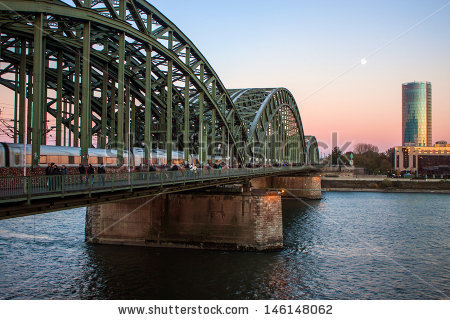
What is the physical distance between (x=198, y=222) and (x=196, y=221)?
0.56 ft

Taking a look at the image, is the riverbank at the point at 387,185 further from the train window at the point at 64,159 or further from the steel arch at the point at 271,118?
the train window at the point at 64,159

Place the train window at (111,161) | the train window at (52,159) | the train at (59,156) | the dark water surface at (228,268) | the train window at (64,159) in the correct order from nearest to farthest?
1. the dark water surface at (228,268)
2. the train at (59,156)
3. the train window at (52,159)
4. the train window at (64,159)
5. the train window at (111,161)

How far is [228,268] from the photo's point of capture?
27906 millimetres

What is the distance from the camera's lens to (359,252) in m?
33.7

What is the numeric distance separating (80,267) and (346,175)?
4701 inches

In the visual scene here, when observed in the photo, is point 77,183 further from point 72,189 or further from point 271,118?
point 271,118

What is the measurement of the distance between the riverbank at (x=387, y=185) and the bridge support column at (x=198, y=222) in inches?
3326

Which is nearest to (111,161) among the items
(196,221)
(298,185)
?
(196,221)

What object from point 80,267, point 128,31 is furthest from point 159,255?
point 128,31

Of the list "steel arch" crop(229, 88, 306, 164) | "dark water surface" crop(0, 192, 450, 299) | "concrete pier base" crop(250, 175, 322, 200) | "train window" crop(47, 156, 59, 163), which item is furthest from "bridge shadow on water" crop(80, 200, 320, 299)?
"concrete pier base" crop(250, 175, 322, 200)

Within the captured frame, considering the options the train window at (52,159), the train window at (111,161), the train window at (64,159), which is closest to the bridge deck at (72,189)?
the train window at (64,159)

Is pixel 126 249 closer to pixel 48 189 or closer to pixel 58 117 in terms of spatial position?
pixel 58 117

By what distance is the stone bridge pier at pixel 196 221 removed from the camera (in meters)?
32.8

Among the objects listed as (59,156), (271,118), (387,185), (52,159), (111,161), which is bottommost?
(387,185)
